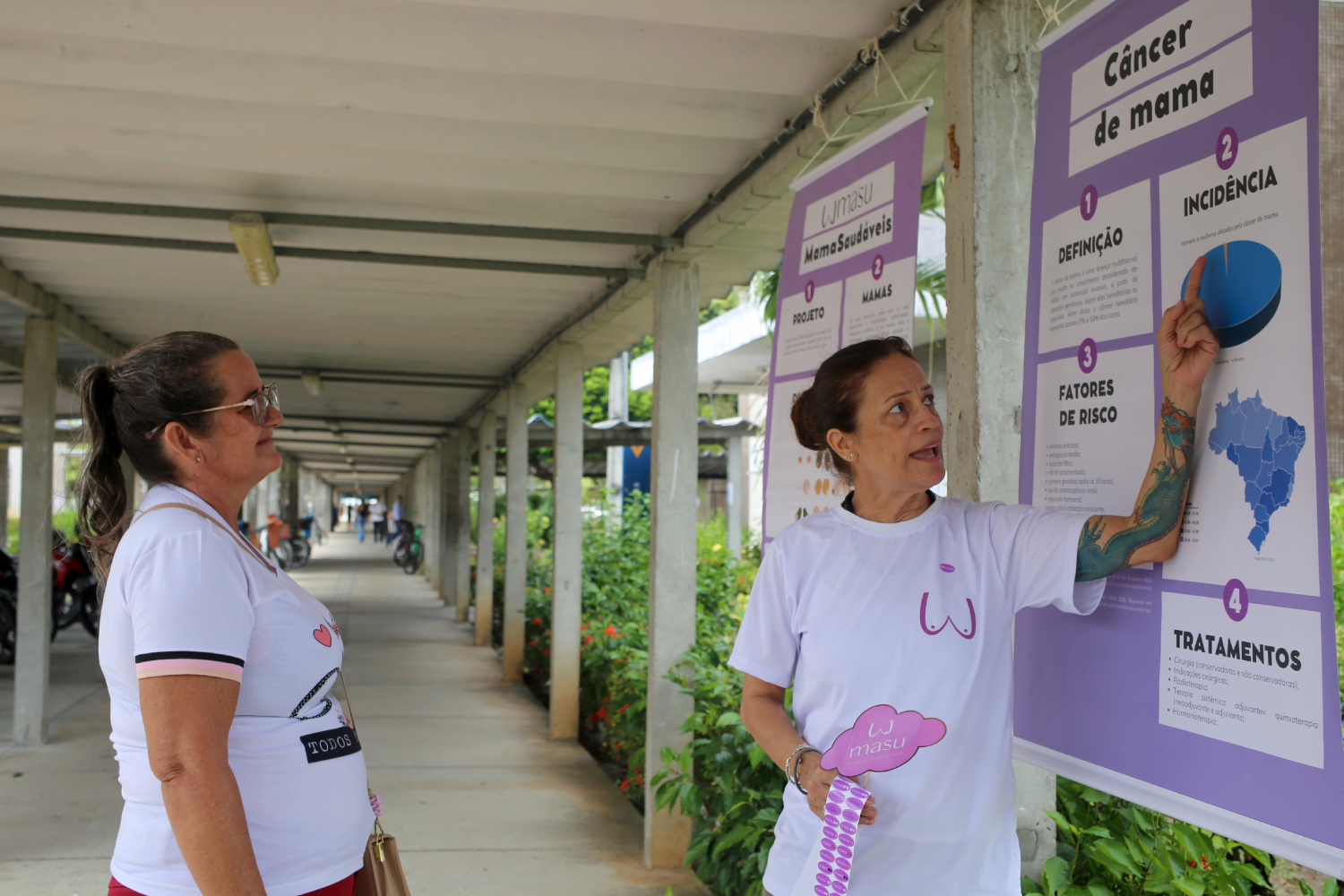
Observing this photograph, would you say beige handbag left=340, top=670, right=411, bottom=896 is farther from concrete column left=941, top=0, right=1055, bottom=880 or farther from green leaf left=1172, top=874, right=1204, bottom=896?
green leaf left=1172, top=874, right=1204, bottom=896

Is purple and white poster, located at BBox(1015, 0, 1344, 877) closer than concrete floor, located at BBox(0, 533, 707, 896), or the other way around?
purple and white poster, located at BBox(1015, 0, 1344, 877)

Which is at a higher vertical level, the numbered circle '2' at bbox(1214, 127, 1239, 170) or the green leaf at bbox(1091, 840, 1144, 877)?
the numbered circle '2' at bbox(1214, 127, 1239, 170)

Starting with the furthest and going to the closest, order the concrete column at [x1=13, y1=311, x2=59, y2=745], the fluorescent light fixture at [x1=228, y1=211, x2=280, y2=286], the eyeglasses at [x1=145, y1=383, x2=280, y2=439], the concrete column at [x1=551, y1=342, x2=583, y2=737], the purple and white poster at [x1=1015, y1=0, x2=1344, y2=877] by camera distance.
→ the concrete column at [x1=551, y1=342, x2=583, y2=737] → the concrete column at [x1=13, y1=311, x2=59, y2=745] → the fluorescent light fixture at [x1=228, y1=211, x2=280, y2=286] → the eyeglasses at [x1=145, y1=383, x2=280, y2=439] → the purple and white poster at [x1=1015, y1=0, x2=1344, y2=877]

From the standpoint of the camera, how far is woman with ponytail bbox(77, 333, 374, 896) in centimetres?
147

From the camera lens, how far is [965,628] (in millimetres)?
1733

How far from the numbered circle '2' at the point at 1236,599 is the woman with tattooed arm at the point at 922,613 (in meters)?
0.10

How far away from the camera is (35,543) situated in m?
6.70

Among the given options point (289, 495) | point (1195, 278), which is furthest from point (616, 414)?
point (289, 495)

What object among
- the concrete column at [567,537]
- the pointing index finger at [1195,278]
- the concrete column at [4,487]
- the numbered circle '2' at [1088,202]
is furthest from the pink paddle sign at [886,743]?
the concrete column at [4,487]

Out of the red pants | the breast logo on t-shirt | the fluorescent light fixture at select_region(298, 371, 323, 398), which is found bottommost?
the red pants

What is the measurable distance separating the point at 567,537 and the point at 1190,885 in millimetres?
5665

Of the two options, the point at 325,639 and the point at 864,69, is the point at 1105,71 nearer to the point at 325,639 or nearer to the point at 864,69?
the point at 864,69

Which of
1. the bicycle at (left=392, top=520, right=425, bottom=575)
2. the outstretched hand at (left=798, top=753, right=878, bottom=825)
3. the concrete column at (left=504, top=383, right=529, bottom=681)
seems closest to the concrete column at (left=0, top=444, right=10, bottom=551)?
the bicycle at (left=392, top=520, right=425, bottom=575)

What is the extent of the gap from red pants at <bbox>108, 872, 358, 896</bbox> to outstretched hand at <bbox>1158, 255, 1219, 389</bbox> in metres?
1.56
